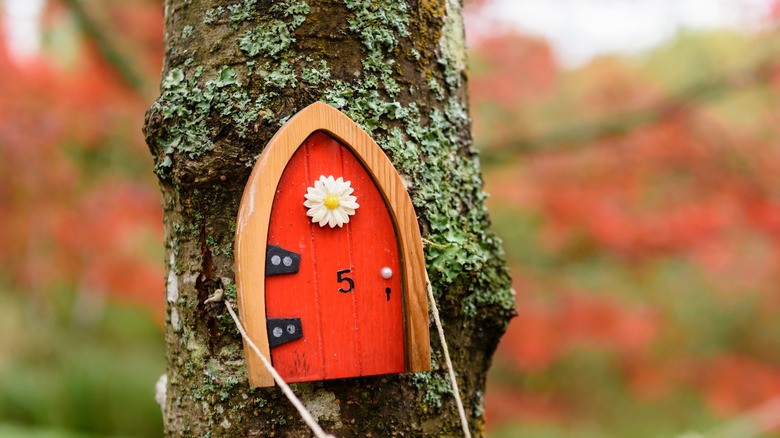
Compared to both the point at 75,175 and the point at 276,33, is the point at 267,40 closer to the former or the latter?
the point at 276,33

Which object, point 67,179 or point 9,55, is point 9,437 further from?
point 9,55

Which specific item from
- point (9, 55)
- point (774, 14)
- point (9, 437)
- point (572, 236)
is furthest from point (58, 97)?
point (774, 14)

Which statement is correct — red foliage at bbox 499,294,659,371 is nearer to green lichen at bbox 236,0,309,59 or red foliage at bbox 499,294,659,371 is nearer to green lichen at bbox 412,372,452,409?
green lichen at bbox 412,372,452,409

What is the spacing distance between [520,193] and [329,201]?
14.5 ft

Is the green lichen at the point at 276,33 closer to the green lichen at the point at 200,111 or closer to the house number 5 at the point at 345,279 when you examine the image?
the green lichen at the point at 200,111

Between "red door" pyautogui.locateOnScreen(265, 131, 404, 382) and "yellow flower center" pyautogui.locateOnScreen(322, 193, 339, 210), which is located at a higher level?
"yellow flower center" pyautogui.locateOnScreen(322, 193, 339, 210)

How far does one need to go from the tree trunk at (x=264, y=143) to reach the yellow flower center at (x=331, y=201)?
14 centimetres

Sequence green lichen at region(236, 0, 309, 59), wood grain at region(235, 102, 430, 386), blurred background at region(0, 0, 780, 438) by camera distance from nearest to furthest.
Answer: wood grain at region(235, 102, 430, 386) → green lichen at region(236, 0, 309, 59) → blurred background at region(0, 0, 780, 438)

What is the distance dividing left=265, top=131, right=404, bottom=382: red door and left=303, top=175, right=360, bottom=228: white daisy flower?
0.01 meters

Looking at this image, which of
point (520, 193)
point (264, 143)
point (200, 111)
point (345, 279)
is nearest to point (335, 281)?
point (345, 279)

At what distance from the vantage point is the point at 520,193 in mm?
5262

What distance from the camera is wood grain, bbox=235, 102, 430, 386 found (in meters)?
→ 0.96

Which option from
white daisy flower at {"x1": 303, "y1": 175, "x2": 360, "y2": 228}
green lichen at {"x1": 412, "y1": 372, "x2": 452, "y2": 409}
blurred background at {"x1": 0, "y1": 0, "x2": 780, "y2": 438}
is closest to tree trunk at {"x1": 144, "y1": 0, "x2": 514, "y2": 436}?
green lichen at {"x1": 412, "y1": 372, "x2": 452, "y2": 409}

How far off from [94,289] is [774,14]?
729 cm
